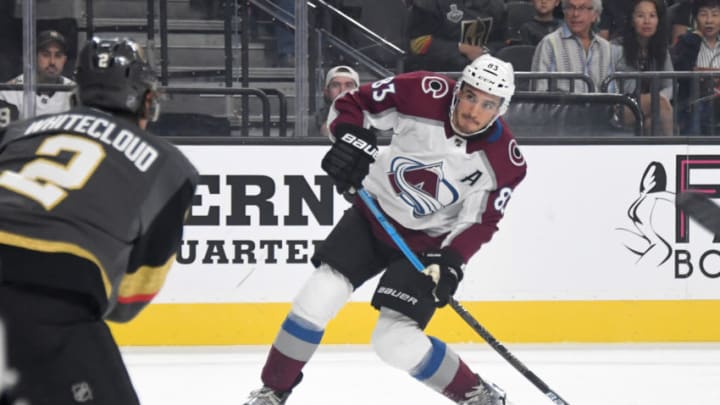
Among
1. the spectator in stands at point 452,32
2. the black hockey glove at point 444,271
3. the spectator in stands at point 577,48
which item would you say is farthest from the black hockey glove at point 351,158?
the spectator in stands at point 577,48

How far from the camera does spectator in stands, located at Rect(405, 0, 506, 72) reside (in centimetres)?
538

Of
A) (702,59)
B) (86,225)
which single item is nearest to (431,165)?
(86,225)

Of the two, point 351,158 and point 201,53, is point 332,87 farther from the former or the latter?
point 351,158

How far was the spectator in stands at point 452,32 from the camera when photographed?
212 inches

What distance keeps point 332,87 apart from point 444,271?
6.00ft

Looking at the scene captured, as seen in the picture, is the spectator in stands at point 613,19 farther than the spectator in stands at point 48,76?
Yes

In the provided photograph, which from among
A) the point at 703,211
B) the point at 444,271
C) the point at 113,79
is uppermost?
the point at 113,79

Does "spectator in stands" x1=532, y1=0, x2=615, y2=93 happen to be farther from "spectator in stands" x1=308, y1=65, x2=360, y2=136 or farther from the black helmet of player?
the black helmet of player

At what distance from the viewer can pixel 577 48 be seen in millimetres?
5547

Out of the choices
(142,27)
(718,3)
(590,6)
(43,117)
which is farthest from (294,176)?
(43,117)

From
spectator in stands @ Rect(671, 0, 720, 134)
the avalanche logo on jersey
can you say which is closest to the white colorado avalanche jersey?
the avalanche logo on jersey

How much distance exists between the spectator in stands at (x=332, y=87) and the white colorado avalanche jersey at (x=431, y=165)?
1370 millimetres

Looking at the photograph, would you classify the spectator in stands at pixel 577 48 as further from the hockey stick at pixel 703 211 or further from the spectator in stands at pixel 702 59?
the hockey stick at pixel 703 211

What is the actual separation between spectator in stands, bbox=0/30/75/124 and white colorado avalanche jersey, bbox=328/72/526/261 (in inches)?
63.6
